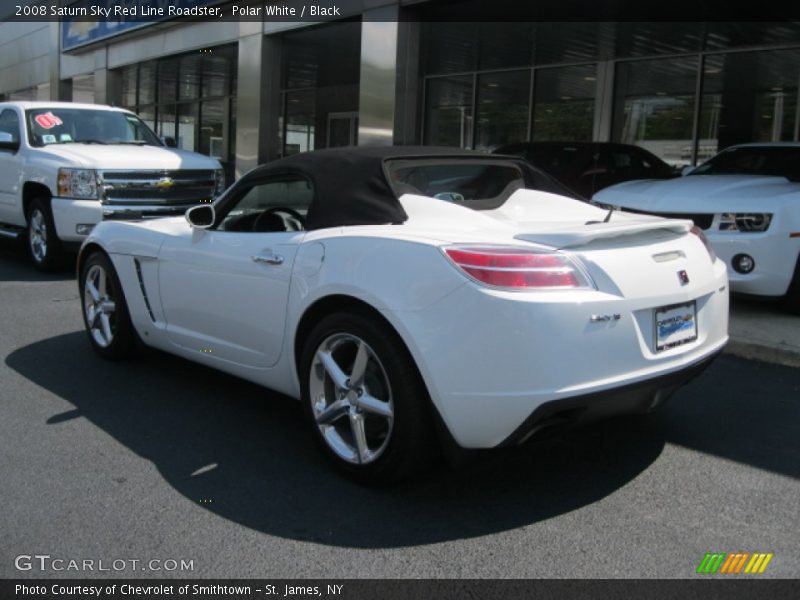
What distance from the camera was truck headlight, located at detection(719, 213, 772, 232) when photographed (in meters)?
6.58

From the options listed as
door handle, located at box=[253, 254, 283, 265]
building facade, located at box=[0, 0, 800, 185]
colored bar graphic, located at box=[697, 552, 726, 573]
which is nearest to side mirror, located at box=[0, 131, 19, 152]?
building facade, located at box=[0, 0, 800, 185]

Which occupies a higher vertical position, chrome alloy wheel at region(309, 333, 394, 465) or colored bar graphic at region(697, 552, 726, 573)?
chrome alloy wheel at region(309, 333, 394, 465)

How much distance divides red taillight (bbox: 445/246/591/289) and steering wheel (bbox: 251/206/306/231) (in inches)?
64.3

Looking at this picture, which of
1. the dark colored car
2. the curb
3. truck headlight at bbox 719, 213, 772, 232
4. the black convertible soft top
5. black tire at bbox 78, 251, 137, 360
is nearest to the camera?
the black convertible soft top

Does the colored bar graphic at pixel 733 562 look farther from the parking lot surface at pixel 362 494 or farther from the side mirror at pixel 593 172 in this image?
the side mirror at pixel 593 172

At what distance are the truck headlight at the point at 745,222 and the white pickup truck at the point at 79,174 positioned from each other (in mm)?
5910

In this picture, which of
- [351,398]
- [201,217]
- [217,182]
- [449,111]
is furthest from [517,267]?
[449,111]

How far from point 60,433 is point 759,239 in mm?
5319

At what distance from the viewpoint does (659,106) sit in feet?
52.0

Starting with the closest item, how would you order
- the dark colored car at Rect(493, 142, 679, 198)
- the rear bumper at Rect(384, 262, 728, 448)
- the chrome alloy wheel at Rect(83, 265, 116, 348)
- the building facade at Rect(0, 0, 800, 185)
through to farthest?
the rear bumper at Rect(384, 262, 728, 448), the chrome alloy wheel at Rect(83, 265, 116, 348), the dark colored car at Rect(493, 142, 679, 198), the building facade at Rect(0, 0, 800, 185)

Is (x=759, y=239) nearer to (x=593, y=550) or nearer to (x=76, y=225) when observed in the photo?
(x=593, y=550)

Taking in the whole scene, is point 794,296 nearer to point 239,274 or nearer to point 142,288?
point 239,274

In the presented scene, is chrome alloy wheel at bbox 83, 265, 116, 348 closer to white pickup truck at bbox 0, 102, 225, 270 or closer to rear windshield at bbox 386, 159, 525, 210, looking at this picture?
rear windshield at bbox 386, 159, 525, 210
